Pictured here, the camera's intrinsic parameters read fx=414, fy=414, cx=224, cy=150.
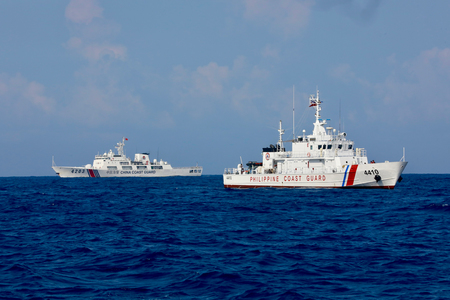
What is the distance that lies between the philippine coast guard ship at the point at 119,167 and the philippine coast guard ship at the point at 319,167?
81.6 metres

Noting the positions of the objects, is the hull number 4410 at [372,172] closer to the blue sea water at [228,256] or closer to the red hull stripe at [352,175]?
the red hull stripe at [352,175]

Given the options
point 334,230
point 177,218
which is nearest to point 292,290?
point 334,230

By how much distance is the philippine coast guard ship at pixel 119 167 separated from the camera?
124m

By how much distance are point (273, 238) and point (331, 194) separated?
23.1 m

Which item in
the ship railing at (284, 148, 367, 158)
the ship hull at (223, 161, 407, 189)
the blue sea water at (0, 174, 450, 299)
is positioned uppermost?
the ship railing at (284, 148, 367, 158)

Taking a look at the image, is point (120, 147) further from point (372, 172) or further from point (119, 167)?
point (372, 172)

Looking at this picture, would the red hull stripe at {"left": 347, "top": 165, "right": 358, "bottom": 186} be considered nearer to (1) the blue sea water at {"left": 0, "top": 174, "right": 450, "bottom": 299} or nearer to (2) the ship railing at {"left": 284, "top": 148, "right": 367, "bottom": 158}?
(2) the ship railing at {"left": 284, "top": 148, "right": 367, "bottom": 158}

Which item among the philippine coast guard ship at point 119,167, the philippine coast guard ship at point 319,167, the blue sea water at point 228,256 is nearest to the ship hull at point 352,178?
the philippine coast guard ship at point 319,167

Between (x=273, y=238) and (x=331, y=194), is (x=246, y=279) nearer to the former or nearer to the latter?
(x=273, y=238)

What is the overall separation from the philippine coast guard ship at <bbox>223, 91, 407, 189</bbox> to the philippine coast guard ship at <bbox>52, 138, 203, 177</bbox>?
81648 millimetres

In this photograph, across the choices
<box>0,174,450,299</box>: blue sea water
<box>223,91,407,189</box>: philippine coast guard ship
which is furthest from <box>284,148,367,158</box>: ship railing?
<box>0,174,450,299</box>: blue sea water

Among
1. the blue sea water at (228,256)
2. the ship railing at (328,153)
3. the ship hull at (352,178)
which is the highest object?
the ship railing at (328,153)

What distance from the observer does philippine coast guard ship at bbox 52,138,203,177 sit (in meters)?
124

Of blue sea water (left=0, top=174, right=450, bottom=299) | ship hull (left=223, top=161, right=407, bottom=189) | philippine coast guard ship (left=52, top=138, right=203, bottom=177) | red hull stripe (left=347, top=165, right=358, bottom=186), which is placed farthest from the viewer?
philippine coast guard ship (left=52, top=138, right=203, bottom=177)
